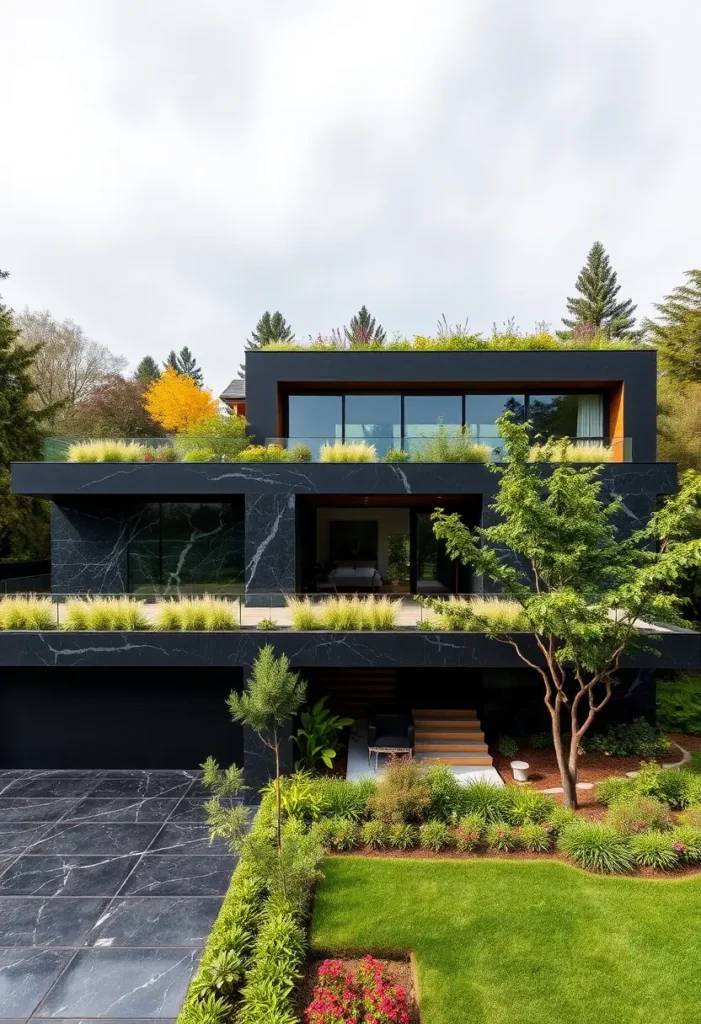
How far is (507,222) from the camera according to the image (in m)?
13.5

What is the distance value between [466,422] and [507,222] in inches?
209

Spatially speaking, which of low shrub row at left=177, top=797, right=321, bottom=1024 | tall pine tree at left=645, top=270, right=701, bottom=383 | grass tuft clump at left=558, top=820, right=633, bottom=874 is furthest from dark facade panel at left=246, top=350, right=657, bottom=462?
tall pine tree at left=645, top=270, right=701, bottom=383

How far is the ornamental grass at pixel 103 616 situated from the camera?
1002 centimetres

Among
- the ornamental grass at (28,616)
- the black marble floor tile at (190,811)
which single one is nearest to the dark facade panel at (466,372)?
the ornamental grass at (28,616)

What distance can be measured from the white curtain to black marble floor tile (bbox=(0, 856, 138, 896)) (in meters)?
14.2

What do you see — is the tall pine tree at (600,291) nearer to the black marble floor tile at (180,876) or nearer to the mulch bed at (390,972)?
the black marble floor tile at (180,876)

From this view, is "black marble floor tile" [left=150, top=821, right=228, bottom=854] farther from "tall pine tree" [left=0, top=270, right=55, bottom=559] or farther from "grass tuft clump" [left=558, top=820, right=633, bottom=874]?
"tall pine tree" [left=0, top=270, right=55, bottom=559]

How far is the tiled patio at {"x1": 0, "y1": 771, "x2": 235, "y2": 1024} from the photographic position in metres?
5.47

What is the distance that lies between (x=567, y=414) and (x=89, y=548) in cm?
1363

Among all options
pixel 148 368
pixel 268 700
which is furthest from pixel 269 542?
pixel 148 368

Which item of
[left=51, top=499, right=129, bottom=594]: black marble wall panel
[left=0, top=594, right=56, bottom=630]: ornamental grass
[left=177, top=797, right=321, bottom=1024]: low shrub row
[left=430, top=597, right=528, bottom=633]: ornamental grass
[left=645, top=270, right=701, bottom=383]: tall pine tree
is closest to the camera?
[left=177, top=797, right=321, bottom=1024]: low shrub row

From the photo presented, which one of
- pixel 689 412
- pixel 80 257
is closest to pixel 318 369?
pixel 80 257

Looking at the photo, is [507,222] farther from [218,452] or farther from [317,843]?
[317,843]

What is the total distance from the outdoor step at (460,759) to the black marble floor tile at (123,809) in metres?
5.05
